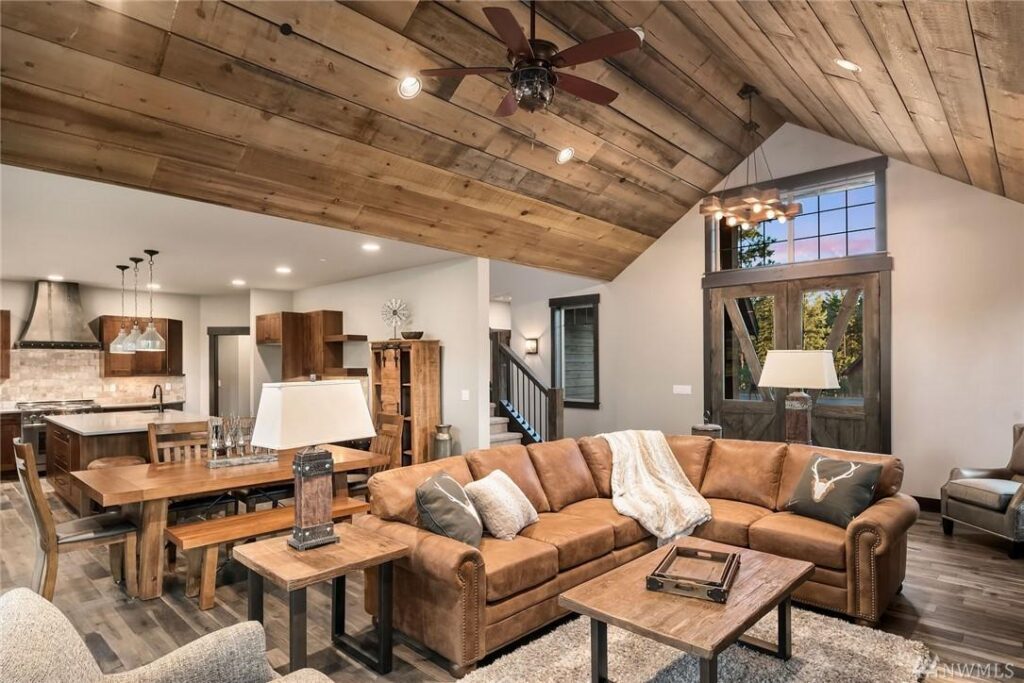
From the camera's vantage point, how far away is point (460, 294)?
628 cm

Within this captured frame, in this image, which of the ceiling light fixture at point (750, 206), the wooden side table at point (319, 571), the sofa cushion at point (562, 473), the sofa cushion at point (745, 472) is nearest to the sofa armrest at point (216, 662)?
the wooden side table at point (319, 571)

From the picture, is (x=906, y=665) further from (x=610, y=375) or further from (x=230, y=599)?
(x=610, y=375)

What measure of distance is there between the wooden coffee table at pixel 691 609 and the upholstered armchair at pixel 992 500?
8.12ft

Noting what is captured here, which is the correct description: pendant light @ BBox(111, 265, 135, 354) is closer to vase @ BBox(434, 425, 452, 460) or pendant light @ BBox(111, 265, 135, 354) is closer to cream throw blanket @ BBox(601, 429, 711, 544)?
vase @ BBox(434, 425, 452, 460)

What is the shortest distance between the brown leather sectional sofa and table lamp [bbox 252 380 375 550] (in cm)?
43

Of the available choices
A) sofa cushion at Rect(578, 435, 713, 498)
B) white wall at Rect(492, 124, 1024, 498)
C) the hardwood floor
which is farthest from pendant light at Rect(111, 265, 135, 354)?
white wall at Rect(492, 124, 1024, 498)

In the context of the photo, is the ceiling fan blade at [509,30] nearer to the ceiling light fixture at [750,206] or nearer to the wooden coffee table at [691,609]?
the wooden coffee table at [691,609]

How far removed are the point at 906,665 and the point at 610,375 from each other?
543 cm

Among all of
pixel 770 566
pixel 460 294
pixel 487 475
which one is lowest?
pixel 770 566

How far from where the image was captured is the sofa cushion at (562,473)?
13.0 feet

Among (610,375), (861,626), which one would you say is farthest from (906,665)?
(610,375)

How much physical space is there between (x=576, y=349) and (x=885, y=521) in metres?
5.49

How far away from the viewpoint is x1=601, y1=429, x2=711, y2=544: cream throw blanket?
3.76 m

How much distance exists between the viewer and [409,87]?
12.2ft
